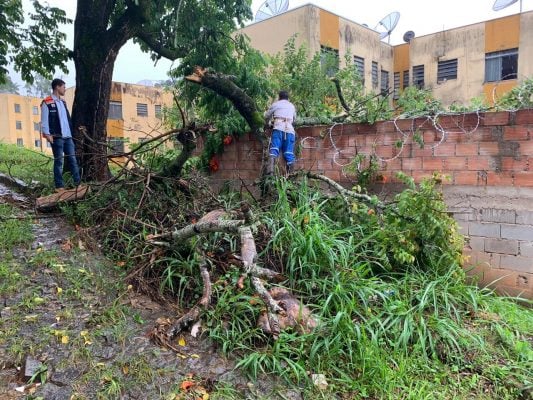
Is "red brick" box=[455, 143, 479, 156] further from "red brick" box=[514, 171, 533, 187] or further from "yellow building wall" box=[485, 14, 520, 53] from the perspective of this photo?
"yellow building wall" box=[485, 14, 520, 53]

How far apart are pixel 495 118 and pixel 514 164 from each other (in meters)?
0.47

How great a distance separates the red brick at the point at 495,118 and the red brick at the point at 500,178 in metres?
0.46

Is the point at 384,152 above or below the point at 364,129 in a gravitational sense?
below

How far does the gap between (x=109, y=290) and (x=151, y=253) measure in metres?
0.46

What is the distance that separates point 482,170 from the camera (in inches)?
154

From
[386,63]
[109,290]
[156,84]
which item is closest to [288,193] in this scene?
[109,290]

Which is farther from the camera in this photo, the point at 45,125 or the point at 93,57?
the point at 93,57

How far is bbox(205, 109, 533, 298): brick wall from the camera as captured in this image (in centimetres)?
371

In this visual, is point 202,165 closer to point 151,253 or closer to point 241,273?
point 151,253

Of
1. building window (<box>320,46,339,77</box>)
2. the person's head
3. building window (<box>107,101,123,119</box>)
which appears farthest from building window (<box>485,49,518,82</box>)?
building window (<box>107,101,123,119</box>)

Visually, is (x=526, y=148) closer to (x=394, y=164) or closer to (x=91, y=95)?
(x=394, y=164)

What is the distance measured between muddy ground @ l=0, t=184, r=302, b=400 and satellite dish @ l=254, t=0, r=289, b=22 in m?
14.2

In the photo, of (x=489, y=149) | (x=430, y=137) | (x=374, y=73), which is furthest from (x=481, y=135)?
(x=374, y=73)

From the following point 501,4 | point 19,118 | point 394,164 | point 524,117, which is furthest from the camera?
point 19,118
